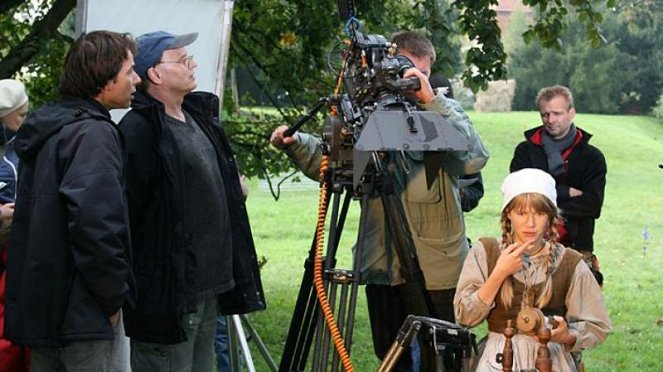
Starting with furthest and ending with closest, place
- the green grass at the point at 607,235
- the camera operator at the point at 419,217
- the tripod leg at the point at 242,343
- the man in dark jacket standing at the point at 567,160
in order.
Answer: the green grass at the point at 607,235 < the man in dark jacket standing at the point at 567,160 < the tripod leg at the point at 242,343 < the camera operator at the point at 419,217

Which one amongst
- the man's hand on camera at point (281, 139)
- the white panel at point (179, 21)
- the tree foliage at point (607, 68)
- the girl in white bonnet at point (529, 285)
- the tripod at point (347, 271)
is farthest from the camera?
the tree foliage at point (607, 68)

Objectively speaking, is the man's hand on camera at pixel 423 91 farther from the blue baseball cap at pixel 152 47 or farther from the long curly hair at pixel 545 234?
the blue baseball cap at pixel 152 47

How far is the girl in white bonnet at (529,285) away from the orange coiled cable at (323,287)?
21.9 inches

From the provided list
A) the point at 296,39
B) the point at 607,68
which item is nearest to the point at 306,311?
the point at 296,39

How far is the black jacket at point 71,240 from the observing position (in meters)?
3.25

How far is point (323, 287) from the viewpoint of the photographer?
4.19 metres

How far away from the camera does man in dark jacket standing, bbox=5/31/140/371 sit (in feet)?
10.7

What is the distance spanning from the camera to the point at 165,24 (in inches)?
192

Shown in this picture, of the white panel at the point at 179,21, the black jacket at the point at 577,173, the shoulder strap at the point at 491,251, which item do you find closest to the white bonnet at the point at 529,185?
the shoulder strap at the point at 491,251

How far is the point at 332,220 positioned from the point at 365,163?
0.48 meters

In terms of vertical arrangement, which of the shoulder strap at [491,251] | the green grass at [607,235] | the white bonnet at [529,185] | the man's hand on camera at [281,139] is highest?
the white bonnet at [529,185]

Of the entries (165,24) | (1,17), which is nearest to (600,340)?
(165,24)

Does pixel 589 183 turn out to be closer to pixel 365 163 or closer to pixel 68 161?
pixel 365 163

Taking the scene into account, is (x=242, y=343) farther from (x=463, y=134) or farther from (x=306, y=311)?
(x=463, y=134)
